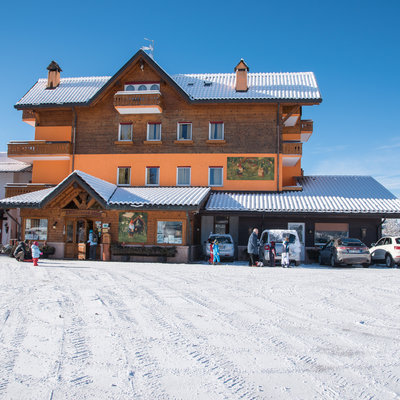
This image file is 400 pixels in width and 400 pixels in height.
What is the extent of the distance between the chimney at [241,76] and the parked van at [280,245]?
34.2 ft

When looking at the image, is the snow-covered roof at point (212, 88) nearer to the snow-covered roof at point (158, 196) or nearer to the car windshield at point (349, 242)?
the snow-covered roof at point (158, 196)

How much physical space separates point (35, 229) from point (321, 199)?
1613 cm

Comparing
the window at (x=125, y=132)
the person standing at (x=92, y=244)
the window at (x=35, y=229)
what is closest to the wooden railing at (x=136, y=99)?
the window at (x=125, y=132)

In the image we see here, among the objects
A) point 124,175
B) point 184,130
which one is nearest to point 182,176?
point 184,130

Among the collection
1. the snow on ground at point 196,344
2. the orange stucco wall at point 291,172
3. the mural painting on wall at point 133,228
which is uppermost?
the orange stucco wall at point 291,172

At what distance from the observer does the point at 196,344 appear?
558 centimetres

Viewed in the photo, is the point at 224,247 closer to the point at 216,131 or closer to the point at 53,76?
the point at 216,131

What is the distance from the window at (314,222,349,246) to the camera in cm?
2416

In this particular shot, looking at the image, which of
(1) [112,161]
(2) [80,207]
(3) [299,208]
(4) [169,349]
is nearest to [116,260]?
(2) [80,207]

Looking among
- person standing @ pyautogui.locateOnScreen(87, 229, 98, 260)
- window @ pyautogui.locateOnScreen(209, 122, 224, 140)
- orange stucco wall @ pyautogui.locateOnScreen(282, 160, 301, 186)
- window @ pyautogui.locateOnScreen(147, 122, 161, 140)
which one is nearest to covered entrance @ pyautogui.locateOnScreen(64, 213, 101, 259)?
person standing @ pyautogui.locateOnScreen(87, 229, 98, 260)

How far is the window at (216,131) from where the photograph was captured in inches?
1038

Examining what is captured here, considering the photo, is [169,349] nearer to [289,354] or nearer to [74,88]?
[289,354]

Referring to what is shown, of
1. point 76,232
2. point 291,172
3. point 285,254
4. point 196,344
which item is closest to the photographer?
point 196,344

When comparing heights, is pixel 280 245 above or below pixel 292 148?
below
